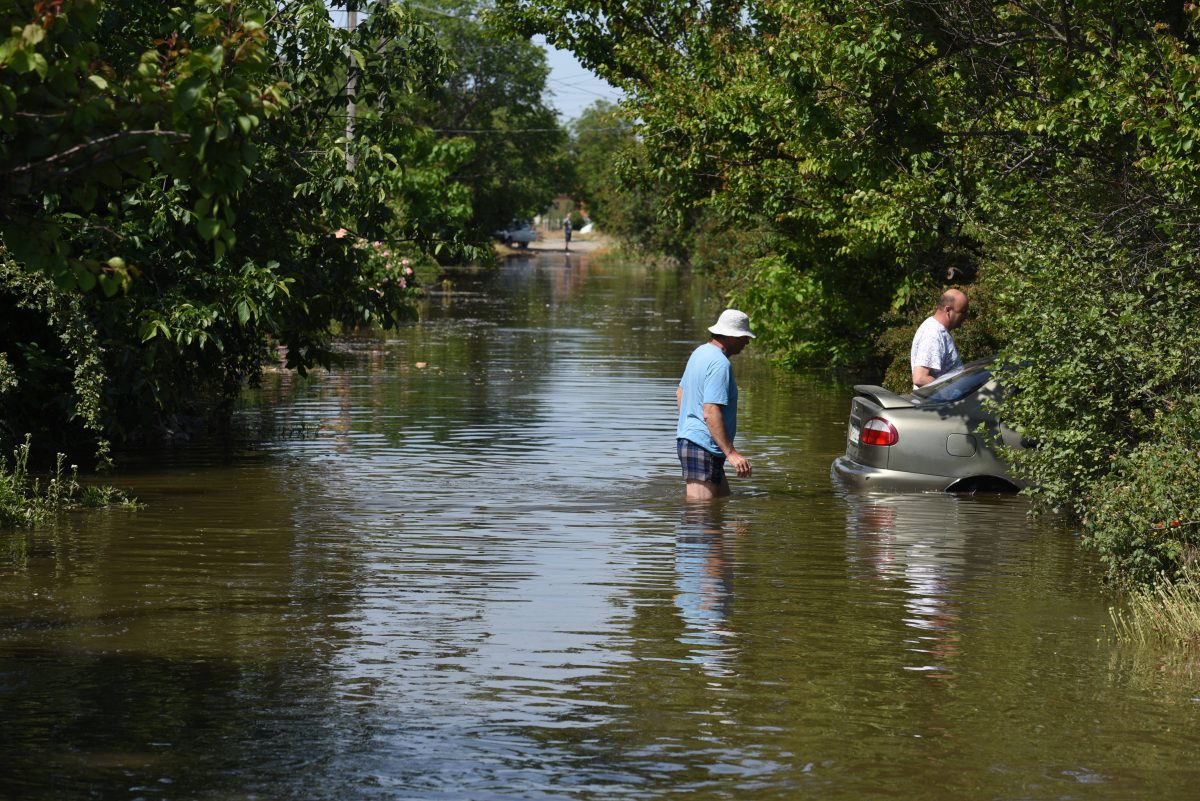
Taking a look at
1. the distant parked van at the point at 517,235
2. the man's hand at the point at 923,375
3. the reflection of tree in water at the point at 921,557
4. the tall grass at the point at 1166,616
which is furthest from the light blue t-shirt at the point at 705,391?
the distant parked van at the point at 517,235

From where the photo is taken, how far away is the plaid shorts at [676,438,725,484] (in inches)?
474

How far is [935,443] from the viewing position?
1342 cm

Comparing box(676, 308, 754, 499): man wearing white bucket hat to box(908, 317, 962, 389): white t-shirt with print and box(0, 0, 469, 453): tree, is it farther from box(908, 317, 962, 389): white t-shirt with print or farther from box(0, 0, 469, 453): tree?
box(0, 0, 469, 453): tree

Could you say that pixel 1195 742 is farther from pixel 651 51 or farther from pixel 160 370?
pixel 651 51

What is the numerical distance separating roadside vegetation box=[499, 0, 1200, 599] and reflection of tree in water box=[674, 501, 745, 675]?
7.12 ft

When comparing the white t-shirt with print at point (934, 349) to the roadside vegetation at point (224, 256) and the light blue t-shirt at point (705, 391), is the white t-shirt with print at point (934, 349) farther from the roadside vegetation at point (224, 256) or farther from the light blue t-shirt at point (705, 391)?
the roadside vegetation at point (224, 256)

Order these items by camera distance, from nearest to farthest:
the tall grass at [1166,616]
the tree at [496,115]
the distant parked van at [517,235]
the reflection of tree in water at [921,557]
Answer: the tall grass at [1166,616], the reflection of tree in water at [921,557], the tree at [496,115], the distant parked van at [517,235]

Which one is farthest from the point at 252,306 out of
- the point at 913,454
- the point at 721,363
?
the point at 913,454

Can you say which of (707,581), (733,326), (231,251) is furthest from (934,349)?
(231,251)

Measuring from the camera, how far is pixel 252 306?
14055 millimetres

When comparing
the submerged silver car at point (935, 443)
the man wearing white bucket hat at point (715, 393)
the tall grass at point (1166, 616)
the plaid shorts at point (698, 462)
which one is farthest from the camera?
the submerged silver car at point (935, 443)

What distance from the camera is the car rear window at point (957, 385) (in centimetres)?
1342

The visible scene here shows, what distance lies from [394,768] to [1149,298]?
23.7 ft

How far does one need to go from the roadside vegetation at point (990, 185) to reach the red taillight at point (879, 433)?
3.94 feet
